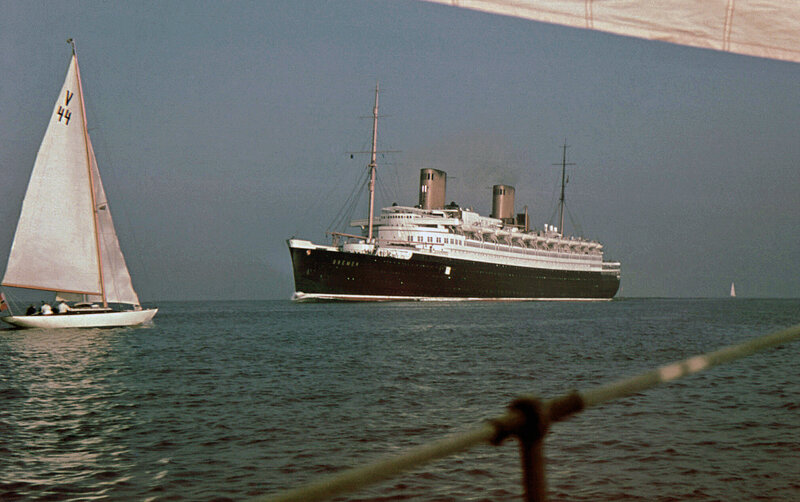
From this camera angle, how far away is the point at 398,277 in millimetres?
65812

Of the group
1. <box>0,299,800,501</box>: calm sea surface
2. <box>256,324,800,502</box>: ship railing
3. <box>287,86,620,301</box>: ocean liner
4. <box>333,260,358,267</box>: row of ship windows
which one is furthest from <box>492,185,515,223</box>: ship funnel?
<box>256,324,800,502</box>: ship railing

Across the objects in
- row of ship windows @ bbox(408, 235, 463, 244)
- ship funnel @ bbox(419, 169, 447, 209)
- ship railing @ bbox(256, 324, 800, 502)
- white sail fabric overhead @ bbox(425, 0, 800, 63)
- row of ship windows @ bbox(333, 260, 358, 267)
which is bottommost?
ship railing @ bbox(256, 324, 800, 502)

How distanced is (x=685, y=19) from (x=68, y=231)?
102ft

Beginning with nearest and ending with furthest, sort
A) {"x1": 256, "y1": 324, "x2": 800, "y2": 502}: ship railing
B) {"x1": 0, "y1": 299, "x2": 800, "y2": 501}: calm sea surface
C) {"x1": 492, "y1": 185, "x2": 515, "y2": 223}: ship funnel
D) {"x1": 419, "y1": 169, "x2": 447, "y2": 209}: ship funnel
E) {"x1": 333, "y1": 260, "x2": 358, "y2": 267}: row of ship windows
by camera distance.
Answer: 1. {"x1": 256, "y1": 324, "x2": 800, "y2": 502}: ship railing
2. {"x1": 0, "y1": 299, "x2": 800, "y2": 501}: calm sea surface
3. {"x1": 333, "y1": 260, "x2": 358, "y2": 267}: row of ship windows
4. {"x1": 419, "y1": 169, "x2": 447, "y2": 209}: ship funnel
5. {"x1": 492, "y1": 185, "x2": 515, "y2": 223}: ship funnel

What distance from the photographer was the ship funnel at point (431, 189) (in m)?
81.8

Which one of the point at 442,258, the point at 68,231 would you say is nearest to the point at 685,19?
the point at 68,231

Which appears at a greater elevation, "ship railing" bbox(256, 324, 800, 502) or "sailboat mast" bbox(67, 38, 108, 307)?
"sailboat mast" bbox(67, 38, 108, 307)

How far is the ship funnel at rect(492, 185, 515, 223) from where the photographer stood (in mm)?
93062

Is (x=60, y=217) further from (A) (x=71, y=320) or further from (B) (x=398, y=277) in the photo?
(B) (x=398, y=277)

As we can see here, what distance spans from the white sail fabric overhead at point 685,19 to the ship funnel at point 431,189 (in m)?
79.7

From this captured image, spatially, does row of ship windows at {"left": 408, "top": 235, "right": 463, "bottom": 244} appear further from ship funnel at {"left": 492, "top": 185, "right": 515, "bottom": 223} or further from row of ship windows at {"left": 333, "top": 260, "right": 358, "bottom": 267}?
ship funnel at {"left": 492, "top": 185, "right": 515, "bottom": 223}

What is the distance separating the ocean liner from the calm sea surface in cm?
4203

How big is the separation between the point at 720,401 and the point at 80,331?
30.4 m

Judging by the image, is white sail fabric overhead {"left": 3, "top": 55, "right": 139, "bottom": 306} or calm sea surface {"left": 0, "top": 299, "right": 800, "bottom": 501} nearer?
calm sea surface {"left": 0, "top": 299, "right": 800, "bottom": 501}
